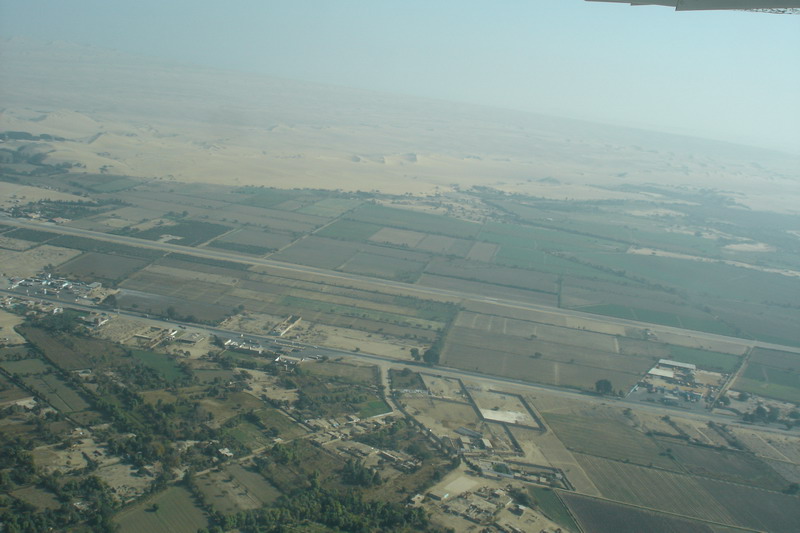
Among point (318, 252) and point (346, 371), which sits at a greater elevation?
point (318, 252)

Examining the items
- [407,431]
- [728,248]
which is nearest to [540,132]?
A: [728,248]

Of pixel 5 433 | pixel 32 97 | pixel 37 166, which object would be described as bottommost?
pixel 5 433

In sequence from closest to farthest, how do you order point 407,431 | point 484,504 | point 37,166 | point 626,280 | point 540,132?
point 484,504 → point 407,431 → point 626,280 → point 37,166 → point 540,132

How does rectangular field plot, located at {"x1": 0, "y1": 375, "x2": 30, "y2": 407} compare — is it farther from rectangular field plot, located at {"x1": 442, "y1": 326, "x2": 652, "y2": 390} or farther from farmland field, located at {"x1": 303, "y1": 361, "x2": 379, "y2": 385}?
rectangular field plot, located at {"x1": 442, "y1": 326, "x2": 652, "y2": 390}

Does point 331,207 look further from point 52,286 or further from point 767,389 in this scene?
point 767,389

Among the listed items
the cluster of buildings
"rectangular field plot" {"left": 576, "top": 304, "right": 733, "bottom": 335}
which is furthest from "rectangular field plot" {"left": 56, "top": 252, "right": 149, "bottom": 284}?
"rectangular field plot" {"left": 576, "top": 304, "right": 733, "bottom": 335}

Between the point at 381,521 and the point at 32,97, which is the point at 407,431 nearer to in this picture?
the point at 381,521

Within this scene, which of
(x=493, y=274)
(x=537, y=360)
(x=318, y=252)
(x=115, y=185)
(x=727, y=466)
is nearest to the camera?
(x=727, y=466)

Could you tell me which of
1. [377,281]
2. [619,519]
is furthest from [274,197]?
[619,519]
